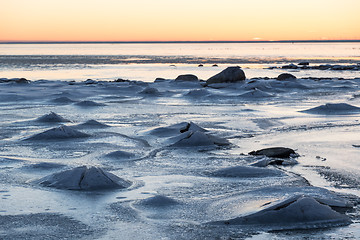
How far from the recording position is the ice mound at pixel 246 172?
5.71m

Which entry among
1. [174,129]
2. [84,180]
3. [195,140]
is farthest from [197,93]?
[84,180]

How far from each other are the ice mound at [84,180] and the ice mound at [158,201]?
595mm

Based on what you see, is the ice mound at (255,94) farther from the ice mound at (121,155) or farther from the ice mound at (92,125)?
the ice mound at (121,155)

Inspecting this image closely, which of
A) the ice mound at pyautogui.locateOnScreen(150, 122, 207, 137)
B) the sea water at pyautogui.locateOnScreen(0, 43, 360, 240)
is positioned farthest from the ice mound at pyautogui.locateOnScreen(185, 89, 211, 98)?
the ice mound at pyautogui.locateOnScreen(150, 122, 207, 137)

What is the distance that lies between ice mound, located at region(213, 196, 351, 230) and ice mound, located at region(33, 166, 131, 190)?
142 centimetres

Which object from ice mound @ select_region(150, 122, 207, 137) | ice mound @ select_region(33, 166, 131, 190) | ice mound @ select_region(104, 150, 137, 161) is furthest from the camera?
ice mound @ select_region(150, 122, 207, 137)

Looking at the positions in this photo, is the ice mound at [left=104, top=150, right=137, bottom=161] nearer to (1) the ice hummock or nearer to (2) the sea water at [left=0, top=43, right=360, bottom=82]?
(1) the ice hummock

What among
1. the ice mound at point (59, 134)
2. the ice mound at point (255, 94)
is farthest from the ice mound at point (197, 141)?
the ice mound at point (255, 94)

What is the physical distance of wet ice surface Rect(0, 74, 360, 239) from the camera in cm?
406

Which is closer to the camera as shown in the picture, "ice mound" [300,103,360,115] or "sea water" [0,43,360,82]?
"ice mound" [300,103,360,115]

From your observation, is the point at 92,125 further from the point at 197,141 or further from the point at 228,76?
the point at 228,76

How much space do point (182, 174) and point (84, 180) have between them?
3.71 ft

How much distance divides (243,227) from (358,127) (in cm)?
598

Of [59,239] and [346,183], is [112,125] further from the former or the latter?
[59,239]
